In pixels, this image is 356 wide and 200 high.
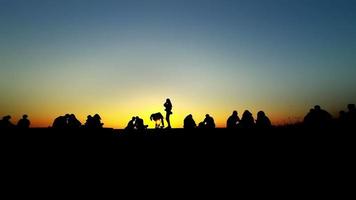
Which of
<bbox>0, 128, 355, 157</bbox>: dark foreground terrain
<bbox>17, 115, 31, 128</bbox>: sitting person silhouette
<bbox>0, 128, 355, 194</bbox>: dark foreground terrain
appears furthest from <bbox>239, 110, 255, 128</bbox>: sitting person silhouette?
<bbox>17, 115, 31, 128</bbox>: sitting person silhouette

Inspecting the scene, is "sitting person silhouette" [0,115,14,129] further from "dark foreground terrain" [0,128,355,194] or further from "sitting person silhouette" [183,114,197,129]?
"sitting person silhouette" [183,114,197,129]

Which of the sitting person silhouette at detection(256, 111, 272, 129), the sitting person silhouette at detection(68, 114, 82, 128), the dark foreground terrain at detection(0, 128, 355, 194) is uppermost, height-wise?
the sitting person silhouette at detection(68, 114, 82, 128)

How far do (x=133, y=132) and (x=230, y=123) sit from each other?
5574 millimetres

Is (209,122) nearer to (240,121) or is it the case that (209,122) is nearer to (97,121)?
(240,121)

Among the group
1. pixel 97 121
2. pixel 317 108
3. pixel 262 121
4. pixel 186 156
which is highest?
pixel 317 108

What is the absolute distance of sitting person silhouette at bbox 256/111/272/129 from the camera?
14.7 meters

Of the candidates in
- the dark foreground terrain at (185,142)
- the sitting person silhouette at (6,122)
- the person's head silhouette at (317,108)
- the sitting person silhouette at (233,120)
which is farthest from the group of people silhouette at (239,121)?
the sitting person silhouette at (6,122)

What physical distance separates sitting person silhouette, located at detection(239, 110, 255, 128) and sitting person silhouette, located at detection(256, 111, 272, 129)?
0.46 m

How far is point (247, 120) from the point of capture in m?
15.5

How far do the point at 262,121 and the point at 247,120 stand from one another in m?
0.89

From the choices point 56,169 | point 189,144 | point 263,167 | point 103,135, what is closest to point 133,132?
point 103,135

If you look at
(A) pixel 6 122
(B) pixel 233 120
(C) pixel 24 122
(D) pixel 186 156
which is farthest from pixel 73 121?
(B) pixel 233 120

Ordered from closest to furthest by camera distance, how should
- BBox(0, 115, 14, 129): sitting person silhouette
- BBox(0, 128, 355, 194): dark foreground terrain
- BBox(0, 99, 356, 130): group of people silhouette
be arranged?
BBox(0, 128, 355, 194): dark foreground terrain < BBox(0, 99, 356, 130): group of people silhouette < BBox(0, 115, 14, 129): sitting person silhouette

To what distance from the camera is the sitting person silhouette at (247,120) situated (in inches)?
605
